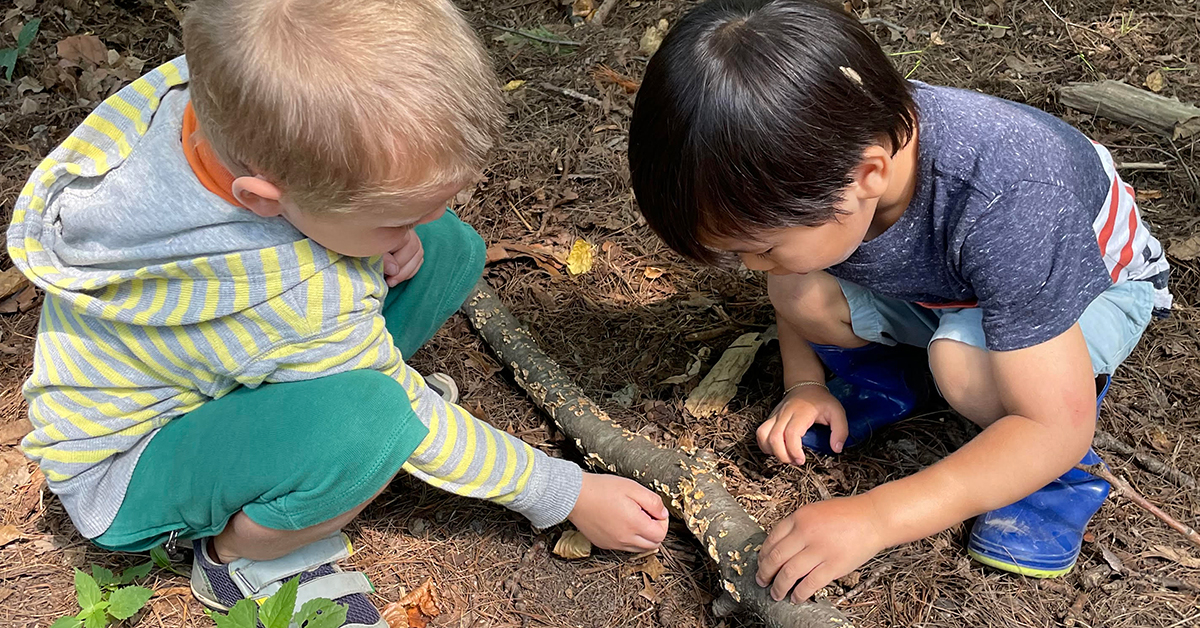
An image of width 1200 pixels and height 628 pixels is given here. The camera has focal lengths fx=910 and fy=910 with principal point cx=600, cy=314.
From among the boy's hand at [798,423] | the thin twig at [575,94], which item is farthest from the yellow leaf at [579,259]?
the boy's hand at [798,423]

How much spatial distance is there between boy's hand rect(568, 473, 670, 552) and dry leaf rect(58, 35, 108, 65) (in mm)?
3206

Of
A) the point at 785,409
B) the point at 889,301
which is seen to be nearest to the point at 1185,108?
the point at 889,301

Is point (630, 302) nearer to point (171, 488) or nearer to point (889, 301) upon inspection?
point (889, 301)

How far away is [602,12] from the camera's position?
429 centimetres

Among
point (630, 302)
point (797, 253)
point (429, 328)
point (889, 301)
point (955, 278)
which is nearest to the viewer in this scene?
point (797, 253)

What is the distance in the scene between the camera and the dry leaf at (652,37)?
4031mm

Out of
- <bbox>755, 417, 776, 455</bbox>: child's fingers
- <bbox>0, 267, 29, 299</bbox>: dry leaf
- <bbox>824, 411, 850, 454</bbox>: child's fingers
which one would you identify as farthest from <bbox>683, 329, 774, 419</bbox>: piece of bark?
<bbox>0, 267, 29, 299</bbox>: dry leaf

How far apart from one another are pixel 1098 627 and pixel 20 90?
4.45 meters

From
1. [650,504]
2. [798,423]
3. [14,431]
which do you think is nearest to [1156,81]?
[798,423]

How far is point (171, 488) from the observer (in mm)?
2146

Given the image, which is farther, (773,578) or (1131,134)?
(1131,134)

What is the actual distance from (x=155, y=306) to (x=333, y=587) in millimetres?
895

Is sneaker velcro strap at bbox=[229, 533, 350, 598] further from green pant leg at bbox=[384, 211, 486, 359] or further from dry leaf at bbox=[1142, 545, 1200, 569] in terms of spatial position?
dry leaf at bbox=[1142, 545, 1200, 569]

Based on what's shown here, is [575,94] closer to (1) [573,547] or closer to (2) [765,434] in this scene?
(2) [765,434]
